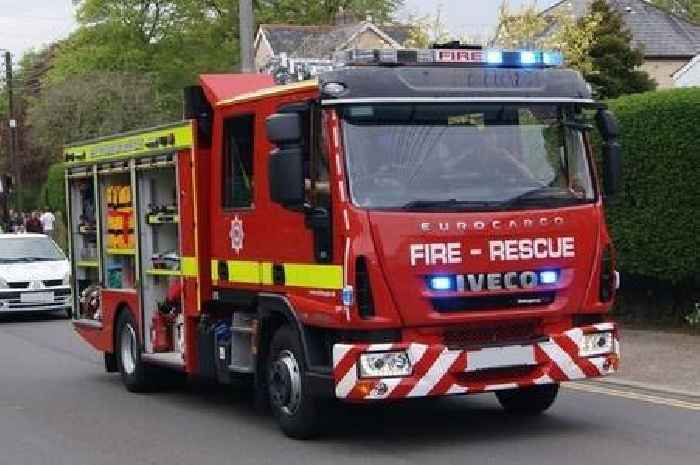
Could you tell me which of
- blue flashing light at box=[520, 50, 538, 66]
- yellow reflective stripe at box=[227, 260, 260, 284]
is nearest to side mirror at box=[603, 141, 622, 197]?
blue flashing light at box=[520, 50, 538, 66]

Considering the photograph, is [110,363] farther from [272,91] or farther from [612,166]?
[612,166]

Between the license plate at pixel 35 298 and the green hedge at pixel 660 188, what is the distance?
10456mm

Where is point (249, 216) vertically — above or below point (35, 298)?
above

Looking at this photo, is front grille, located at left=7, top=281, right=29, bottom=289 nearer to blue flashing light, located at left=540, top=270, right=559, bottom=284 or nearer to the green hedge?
the green hedge

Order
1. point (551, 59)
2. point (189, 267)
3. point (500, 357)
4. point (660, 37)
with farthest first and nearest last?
point (660, 37) → point (189, 267) → point (551, 59) → point (500, 357)

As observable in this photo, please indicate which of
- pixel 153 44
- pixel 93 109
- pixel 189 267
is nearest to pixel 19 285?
pixel 189 267

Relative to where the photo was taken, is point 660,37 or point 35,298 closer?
point 35,298

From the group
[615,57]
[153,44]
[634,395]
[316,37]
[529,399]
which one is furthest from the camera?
[153,44]

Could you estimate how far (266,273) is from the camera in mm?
9258

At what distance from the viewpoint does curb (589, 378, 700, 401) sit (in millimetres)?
10523

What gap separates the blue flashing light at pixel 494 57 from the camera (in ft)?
28.6

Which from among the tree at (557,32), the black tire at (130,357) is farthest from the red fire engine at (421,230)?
the tree at (557,32)

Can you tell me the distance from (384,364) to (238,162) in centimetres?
245

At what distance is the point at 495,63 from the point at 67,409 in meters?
5.37
